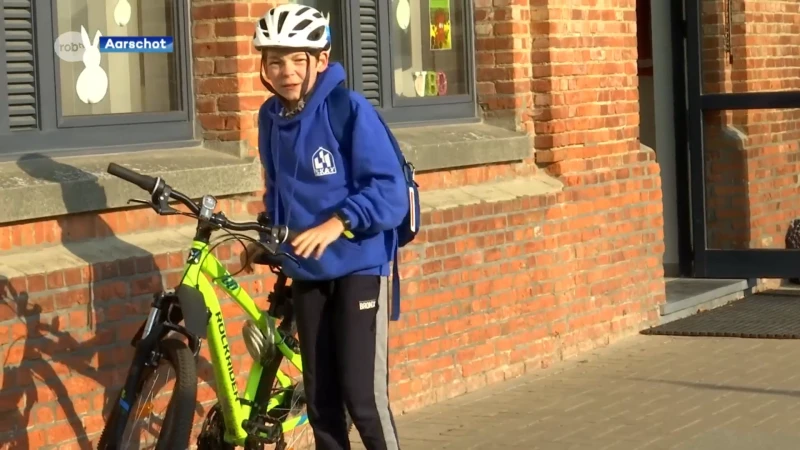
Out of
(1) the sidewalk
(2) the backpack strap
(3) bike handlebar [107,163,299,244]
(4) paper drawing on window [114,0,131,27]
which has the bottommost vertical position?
(1) the sidewalk

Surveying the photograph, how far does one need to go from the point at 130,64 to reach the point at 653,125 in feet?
21.2

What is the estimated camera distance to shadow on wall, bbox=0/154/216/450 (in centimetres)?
584

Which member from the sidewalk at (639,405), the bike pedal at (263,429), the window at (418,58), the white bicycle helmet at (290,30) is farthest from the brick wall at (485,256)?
the white bicycle helmet at (290,30)

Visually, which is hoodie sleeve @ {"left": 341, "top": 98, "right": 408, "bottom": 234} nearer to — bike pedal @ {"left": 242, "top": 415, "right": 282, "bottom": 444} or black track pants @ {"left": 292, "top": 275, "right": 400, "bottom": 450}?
black track pants @ {"left": 292, "top": 275, "right": 400, "bottom": 450}

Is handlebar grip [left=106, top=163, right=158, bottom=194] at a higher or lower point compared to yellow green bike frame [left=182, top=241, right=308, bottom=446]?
higher

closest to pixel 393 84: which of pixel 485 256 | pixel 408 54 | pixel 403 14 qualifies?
pixel 408 54

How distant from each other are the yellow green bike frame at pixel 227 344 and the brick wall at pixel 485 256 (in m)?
0.68

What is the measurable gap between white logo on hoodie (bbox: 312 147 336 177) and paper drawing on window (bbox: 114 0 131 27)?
1.89m

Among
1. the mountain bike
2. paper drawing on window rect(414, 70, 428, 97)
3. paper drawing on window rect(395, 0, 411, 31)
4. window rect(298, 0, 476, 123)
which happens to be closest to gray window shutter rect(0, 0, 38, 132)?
the mountain bike

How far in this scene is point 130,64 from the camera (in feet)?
22.7

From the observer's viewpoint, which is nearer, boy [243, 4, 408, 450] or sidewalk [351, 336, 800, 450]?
boy [243, 4, 408, 450]

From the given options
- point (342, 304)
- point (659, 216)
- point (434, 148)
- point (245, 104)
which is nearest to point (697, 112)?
point (659, 216)

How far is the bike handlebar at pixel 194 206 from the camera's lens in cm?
513

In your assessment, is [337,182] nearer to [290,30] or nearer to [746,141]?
[290,30]
